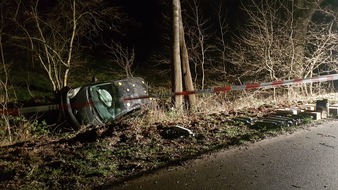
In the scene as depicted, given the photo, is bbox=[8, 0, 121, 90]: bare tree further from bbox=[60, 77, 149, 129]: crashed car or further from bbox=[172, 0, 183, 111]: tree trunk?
bbox=[60, 77, 149, 129]: crashed car

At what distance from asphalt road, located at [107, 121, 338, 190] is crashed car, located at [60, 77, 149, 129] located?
416cm

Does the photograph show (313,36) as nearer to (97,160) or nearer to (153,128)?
(153,128)

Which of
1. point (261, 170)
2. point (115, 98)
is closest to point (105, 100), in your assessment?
point (115, 98)

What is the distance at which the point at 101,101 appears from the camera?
9.43 m

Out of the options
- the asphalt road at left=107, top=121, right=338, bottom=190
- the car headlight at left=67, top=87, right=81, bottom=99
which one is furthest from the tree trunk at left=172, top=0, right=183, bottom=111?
the asphalt road at left=107, top=121, right=338, bottom=190

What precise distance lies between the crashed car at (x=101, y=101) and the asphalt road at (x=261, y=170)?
416cm

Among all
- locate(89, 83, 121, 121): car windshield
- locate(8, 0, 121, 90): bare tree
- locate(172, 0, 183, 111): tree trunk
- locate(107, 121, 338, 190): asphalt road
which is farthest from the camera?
locate(8, 0, 121, 90): bare tree

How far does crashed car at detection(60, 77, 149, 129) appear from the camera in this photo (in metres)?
8.95

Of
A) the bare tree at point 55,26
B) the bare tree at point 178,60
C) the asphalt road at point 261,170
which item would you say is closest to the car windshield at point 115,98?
the bare tree at point 178,60

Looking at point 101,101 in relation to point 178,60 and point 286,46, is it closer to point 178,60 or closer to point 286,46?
point 178,60

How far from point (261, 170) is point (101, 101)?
5248 mm

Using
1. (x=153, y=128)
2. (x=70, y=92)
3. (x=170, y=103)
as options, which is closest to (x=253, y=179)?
(x=153, y=128)

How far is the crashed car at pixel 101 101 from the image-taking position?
8.95 meters

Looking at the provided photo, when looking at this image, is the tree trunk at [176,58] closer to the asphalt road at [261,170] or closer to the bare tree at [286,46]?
the bare tree at [286,46]
